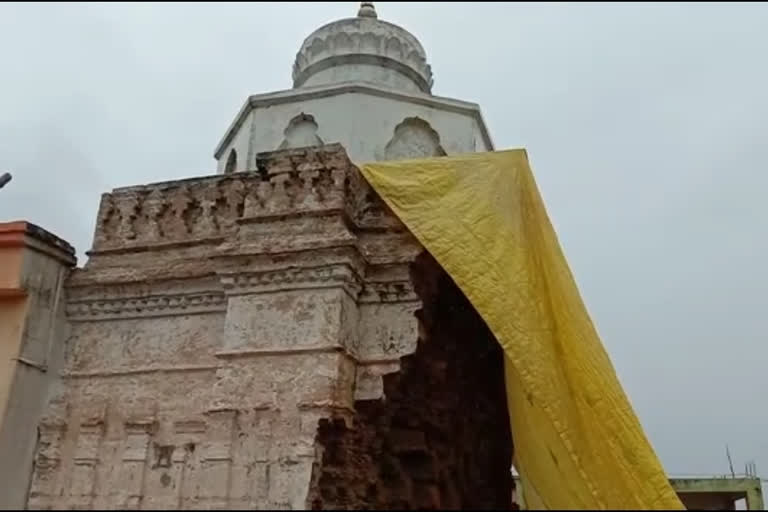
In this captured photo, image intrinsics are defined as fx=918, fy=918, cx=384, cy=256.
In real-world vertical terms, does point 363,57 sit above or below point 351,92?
above

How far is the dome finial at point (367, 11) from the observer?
14011mm

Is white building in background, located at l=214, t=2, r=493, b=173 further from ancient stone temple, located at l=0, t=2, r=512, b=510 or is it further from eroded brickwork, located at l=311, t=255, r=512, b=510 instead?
eroded brickwork, located at l=311, t=255, r=512, b=510

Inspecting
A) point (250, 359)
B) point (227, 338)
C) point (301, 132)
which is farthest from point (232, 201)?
point (301, 132)

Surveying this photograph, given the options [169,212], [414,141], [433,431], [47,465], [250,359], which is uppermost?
[414,141]

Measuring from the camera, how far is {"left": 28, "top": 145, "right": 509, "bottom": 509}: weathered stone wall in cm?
683

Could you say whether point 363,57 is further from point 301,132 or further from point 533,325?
point 533,325

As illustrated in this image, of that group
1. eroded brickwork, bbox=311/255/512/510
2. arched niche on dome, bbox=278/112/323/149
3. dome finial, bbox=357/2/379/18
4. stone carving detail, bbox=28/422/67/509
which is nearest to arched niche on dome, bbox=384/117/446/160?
arched niche on dome, bbox=278/112/323/149

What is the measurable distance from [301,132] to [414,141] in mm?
1508

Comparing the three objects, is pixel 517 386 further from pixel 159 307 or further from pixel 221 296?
pixel 159 307

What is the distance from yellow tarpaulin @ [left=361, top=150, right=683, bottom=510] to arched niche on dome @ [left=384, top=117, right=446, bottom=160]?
4.30 meters

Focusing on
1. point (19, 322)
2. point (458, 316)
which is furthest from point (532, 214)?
point (19, 322)

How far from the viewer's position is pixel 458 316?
7.66 m

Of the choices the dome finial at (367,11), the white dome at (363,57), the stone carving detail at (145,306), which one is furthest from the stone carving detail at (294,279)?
the dome finial at (367,11)

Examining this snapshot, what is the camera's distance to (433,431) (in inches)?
271
